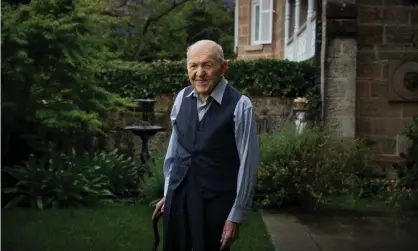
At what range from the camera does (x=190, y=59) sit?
308cm

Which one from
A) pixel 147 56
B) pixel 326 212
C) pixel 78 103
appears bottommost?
pixel 326 212

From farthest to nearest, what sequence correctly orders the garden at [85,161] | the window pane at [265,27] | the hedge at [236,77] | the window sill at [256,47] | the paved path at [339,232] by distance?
the window sill at [256,47] < the window pane at [265,27] < the hedge at [236,77] < the garden at [85,161] < the paved path at [339,232]

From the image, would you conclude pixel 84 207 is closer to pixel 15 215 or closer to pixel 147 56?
pixel 15 215

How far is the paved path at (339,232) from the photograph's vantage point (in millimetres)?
6531

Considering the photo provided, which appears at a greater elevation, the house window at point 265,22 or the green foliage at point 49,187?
the house window at point 265,22

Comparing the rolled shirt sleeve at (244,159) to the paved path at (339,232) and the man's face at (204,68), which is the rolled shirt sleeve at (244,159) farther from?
the paved path at (339,232)

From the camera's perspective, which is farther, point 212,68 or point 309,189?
point 309,189

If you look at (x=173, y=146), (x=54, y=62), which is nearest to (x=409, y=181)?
(x=54, y=62)

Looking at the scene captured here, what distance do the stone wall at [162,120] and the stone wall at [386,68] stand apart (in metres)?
1.43

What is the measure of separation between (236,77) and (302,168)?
3.87 m

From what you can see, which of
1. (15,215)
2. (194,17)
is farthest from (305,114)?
(194,17)

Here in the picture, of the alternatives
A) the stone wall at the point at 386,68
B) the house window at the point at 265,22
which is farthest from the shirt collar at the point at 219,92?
the house window at the point at 265,22

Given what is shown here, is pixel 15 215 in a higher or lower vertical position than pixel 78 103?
lower

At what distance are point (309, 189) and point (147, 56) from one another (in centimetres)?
1434
